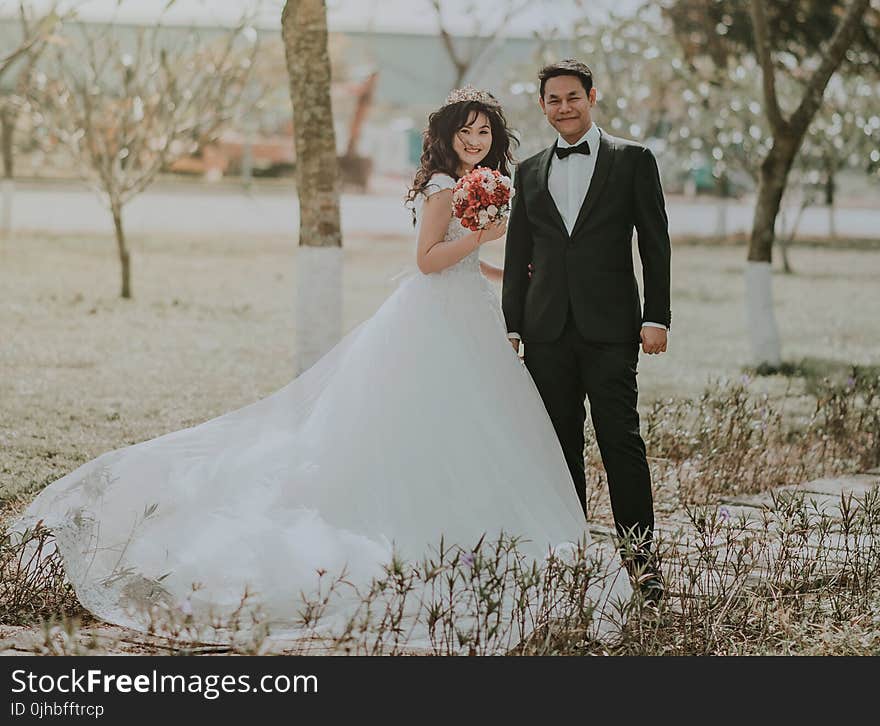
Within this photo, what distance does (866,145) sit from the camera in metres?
27.2

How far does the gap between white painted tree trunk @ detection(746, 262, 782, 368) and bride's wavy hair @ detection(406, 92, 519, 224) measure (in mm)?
7144

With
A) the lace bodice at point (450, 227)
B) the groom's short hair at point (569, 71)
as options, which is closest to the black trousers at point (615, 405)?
the lace bodice at point (450, 227)

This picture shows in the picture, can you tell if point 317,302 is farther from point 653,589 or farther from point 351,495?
point 653,589

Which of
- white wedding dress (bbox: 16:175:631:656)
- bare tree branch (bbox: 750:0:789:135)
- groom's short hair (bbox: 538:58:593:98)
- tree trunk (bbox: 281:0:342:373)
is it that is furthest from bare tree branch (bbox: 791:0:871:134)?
groom's short hair (bbox: 538:58:593:98)

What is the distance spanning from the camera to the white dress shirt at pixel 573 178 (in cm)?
515

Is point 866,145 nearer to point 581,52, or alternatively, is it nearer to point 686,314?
point 581,52

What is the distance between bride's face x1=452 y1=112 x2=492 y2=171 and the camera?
5.41 metres

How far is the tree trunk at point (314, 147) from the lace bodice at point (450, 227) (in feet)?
11.1

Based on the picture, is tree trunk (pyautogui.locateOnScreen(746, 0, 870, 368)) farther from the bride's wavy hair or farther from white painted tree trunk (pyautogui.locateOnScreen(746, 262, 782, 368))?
the bride's wavy hair

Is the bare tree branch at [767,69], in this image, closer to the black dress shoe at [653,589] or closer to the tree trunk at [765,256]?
the tree trunk at [765,256]

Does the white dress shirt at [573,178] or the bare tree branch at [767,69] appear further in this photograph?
the bare tree branch at [767,69]

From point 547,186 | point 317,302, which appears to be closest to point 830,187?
point 317,302
